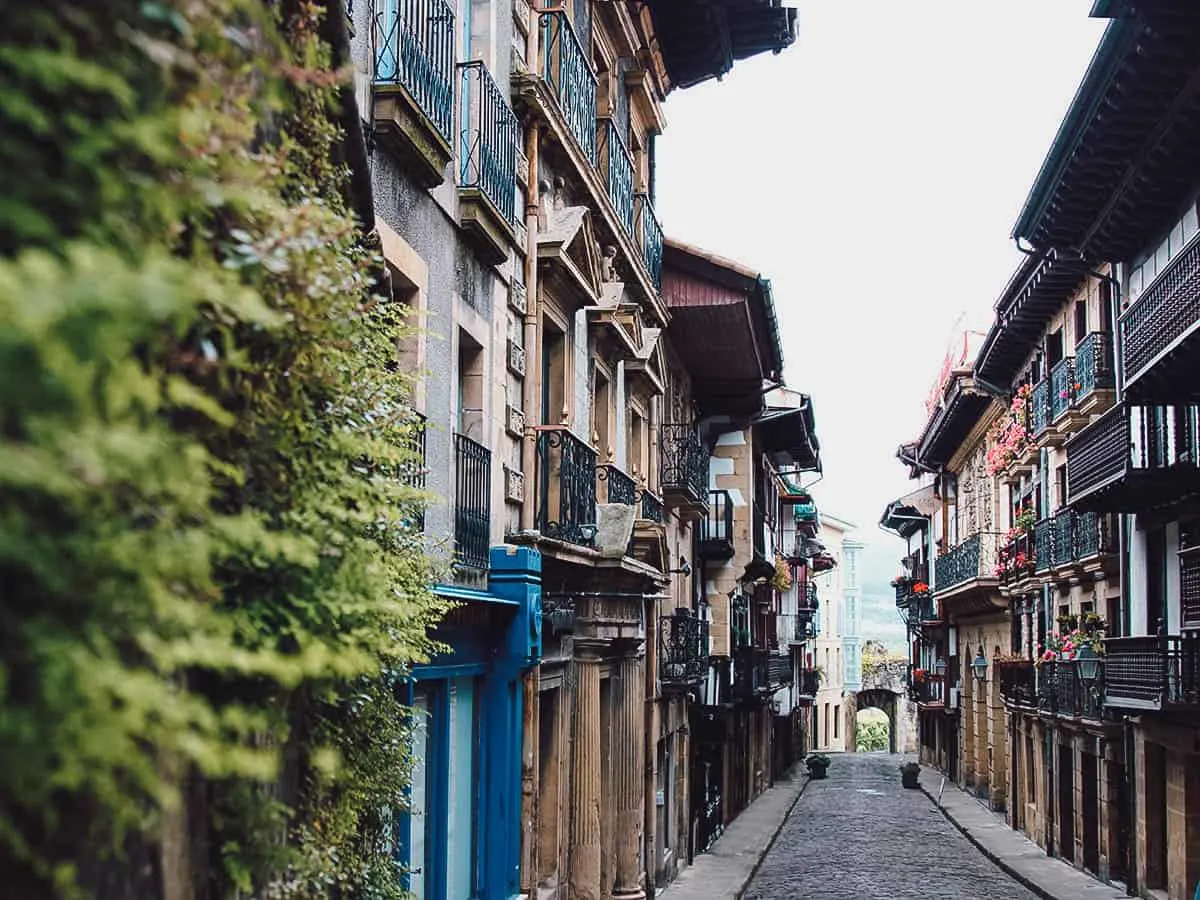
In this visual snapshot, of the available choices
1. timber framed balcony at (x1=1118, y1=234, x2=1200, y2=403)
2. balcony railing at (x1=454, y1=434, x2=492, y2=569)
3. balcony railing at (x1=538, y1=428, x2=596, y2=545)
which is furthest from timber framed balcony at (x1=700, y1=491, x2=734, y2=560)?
balcony railing at (x1=454, y1=434, x2=492, y2=569)

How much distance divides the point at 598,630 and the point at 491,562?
3847 mm

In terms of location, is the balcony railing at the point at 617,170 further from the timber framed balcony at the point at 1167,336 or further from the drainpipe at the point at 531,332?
the timber framed balcony at the point at 1167,336

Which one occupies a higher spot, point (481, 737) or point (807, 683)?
point (481, 737)

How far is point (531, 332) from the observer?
1403 centimetres

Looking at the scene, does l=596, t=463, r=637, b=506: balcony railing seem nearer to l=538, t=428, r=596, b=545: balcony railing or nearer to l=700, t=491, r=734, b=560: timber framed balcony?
l=538, t=428, r=596, b=545: balcony railing

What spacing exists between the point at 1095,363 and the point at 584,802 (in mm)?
13853

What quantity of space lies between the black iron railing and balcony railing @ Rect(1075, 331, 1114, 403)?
7742 mm

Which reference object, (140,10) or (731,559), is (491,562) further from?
(731,559)

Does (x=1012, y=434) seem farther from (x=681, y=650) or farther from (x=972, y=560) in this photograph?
(x=681, y=650)

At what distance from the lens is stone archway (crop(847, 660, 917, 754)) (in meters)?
87.6

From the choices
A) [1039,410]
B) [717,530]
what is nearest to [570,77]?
[717,530]

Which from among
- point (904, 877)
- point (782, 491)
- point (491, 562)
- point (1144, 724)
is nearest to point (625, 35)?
point (491, 562)

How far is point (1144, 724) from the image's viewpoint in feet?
75.2

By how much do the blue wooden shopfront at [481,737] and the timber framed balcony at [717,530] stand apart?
16769 mm
